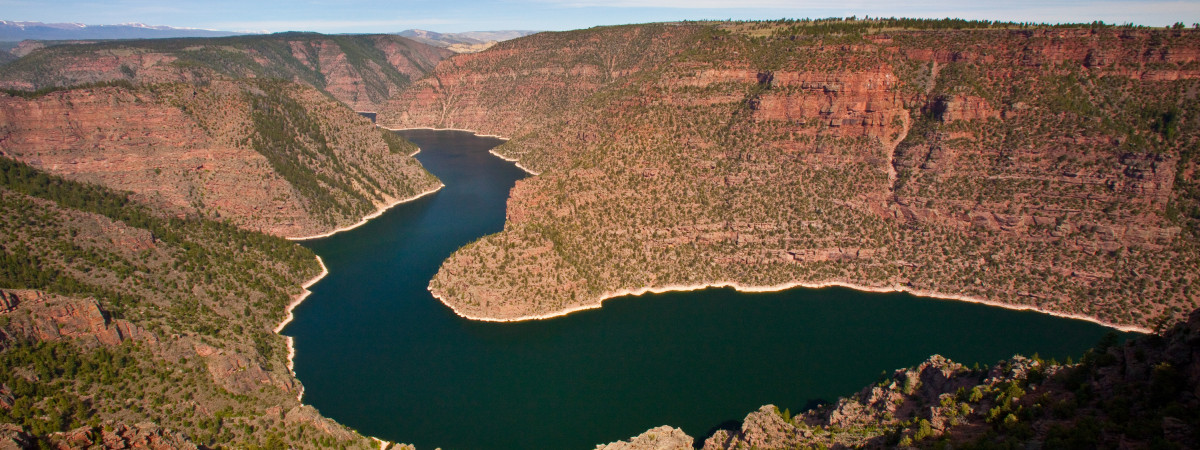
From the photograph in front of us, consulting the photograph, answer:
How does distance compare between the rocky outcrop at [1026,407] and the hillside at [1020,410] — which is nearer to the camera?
the hillside at [1020,410]

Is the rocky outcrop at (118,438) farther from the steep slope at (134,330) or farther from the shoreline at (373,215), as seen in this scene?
the shoreline at (373,215)

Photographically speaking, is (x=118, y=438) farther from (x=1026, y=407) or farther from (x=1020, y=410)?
(x=1026, y=407)

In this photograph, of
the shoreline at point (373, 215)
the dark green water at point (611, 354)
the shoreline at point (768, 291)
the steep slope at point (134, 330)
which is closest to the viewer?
the steep slope at point (134, 330)

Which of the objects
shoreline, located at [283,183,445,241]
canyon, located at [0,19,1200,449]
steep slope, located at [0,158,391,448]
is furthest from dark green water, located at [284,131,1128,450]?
shoreline, located at [283,183,445,241]

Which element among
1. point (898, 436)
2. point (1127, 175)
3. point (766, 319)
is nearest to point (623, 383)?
point (766, 319)

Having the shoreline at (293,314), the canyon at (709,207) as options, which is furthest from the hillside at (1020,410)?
the shoreline at (293,314)

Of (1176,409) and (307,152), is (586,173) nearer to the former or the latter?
(307,152)
